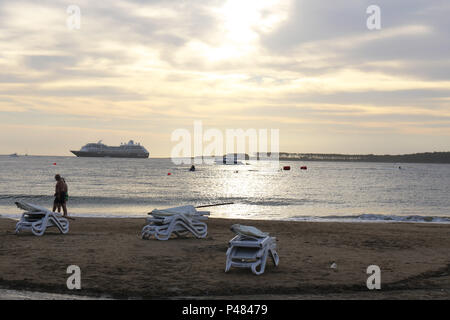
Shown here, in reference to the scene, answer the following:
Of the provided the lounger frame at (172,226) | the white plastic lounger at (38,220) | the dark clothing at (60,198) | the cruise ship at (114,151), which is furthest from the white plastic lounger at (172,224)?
the cruise ship at (114,151)

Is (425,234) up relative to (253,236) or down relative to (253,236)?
down

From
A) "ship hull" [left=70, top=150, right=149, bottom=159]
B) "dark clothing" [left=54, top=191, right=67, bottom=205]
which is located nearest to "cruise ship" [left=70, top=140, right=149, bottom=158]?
"ship hull" [left=70, top=150, right=149, bottom=159]

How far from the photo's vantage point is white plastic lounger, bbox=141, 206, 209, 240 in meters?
12.2

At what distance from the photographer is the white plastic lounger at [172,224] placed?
12.2 meters

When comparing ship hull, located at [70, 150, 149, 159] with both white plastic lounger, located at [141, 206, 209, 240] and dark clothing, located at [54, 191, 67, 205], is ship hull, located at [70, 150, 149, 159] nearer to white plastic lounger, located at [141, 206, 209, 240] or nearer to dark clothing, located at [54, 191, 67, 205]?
dark clothing, located at [54, 191, 67, 205]

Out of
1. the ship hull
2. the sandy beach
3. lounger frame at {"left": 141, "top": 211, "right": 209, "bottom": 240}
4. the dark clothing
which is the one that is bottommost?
the sandy beach

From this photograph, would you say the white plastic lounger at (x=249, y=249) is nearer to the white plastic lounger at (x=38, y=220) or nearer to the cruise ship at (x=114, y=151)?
the white plastic lounger at (x=38, y=220)

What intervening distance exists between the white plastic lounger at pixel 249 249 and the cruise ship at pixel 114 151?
187 meters

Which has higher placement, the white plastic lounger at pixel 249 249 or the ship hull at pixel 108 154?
the ship hull at pixel 108 154

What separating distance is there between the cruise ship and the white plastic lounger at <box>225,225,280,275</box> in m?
187

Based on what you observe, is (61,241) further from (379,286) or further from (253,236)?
(379,286)
